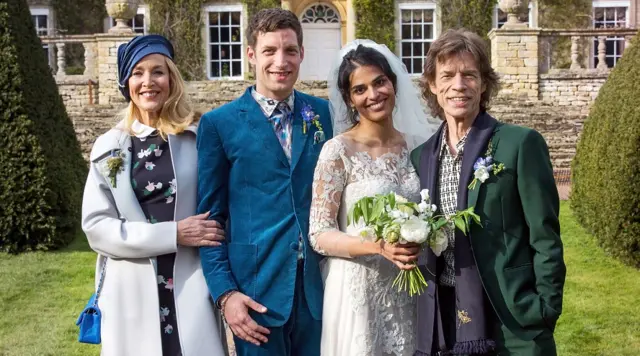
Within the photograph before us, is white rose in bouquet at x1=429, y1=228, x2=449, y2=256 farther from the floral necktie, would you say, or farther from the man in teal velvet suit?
the floral necktie

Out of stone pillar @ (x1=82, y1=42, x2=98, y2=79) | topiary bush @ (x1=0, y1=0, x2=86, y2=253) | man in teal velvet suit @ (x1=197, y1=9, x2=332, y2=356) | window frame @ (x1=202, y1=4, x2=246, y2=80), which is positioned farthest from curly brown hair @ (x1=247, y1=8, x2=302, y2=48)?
window frame @ (x1=202, y1=4, x2=246, y2=80)

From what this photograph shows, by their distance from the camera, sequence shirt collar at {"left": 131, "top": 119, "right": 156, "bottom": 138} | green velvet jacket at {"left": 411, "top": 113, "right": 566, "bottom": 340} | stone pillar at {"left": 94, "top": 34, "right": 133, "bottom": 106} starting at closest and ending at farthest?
green velvet jacket at {"left": 411, "top": 113, "right": 566, "bottom": 340}
shirt collar at {"left": 131, "top": 119, "right": 156, "bottom": 138}
stone pillar at {"left": 94, "top": 34, "right": 133, "bottom": 106}

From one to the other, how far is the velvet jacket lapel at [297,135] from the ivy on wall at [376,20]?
16.0 m

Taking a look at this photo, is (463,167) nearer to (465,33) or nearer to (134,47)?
(465,33)

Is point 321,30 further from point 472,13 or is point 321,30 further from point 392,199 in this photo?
point 392,199

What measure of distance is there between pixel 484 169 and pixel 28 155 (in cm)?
582

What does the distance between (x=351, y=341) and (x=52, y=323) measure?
12.4ft

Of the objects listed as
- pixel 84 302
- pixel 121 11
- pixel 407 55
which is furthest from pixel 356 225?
pixel 407 55

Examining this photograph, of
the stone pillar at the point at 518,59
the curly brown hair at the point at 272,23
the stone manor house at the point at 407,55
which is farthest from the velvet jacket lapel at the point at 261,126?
the stone pillar at the point at 518,59

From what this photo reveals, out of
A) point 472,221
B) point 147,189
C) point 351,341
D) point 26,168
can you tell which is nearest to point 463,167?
point 472,221

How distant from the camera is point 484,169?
9.51 feet

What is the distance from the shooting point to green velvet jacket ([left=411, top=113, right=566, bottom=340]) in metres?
2.87

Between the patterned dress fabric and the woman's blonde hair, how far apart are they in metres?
1.10

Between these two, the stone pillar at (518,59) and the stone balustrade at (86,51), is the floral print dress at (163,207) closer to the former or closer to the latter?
the stone pillar at (518,59)
